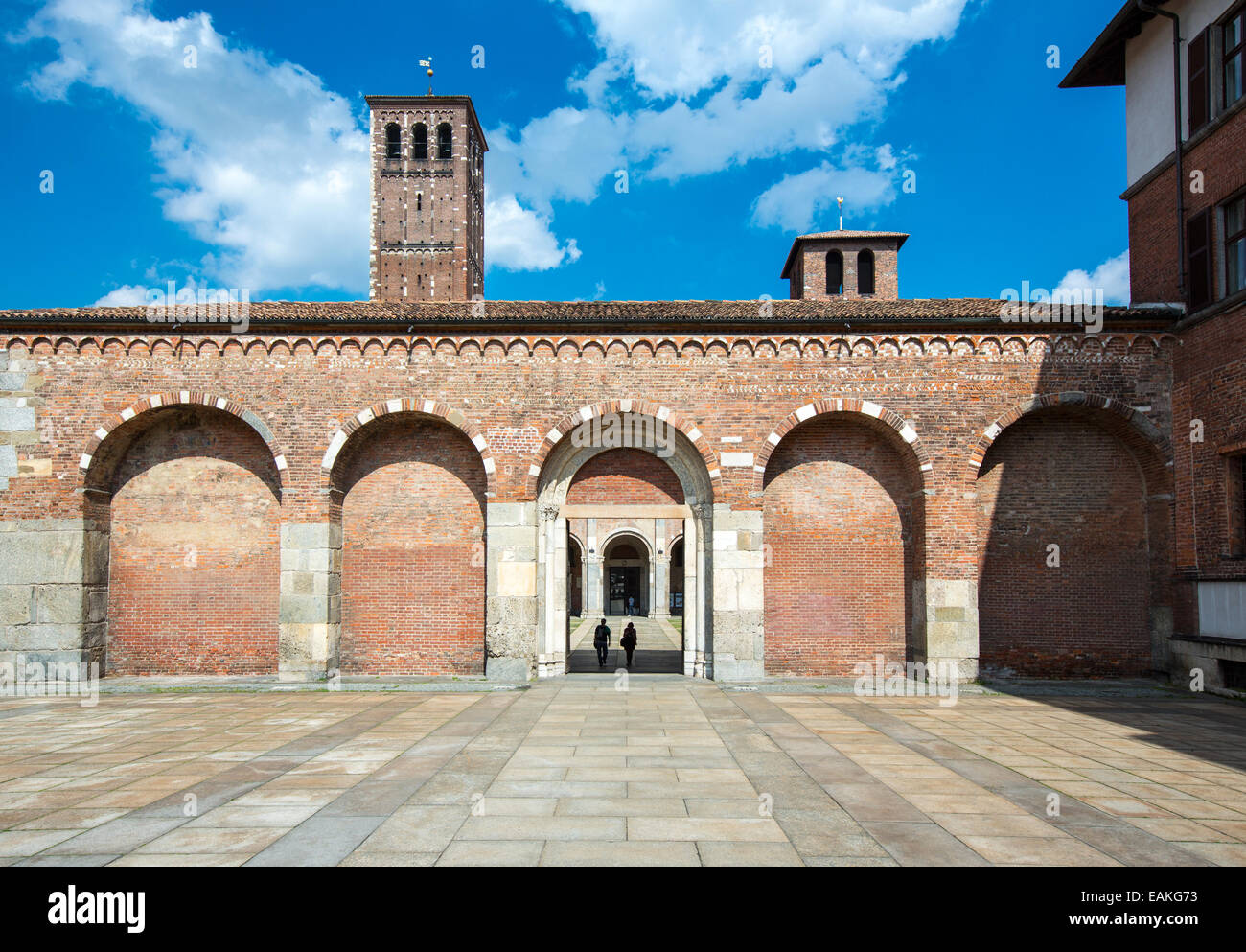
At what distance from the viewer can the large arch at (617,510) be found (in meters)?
14.4

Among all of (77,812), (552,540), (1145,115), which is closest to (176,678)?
(552,540)

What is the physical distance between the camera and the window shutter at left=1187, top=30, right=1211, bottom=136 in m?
13.3

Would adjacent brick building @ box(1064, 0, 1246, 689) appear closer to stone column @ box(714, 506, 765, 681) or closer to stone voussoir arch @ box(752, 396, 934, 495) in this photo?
stone voussoir arch @ box(752, 396, 934, 495)

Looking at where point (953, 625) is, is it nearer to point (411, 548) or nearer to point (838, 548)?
point (838, 548)

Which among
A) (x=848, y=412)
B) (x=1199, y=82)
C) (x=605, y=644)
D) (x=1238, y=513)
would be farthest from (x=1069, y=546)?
(x=605, y=644)

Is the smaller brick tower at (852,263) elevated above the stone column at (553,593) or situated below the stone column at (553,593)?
above

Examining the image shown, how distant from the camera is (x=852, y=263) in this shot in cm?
3578

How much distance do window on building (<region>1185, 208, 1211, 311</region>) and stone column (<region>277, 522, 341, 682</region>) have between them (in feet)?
51.0

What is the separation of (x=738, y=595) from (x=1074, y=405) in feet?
22.3

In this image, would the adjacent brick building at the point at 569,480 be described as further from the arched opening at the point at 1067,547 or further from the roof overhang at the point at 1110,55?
the roof overhang at the point at 1110,55

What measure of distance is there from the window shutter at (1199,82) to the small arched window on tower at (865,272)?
22.3 m

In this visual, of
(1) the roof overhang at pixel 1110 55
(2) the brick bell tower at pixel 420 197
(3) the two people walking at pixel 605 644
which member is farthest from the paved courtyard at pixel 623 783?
(2) the brick bell tower at pixel 420 197
